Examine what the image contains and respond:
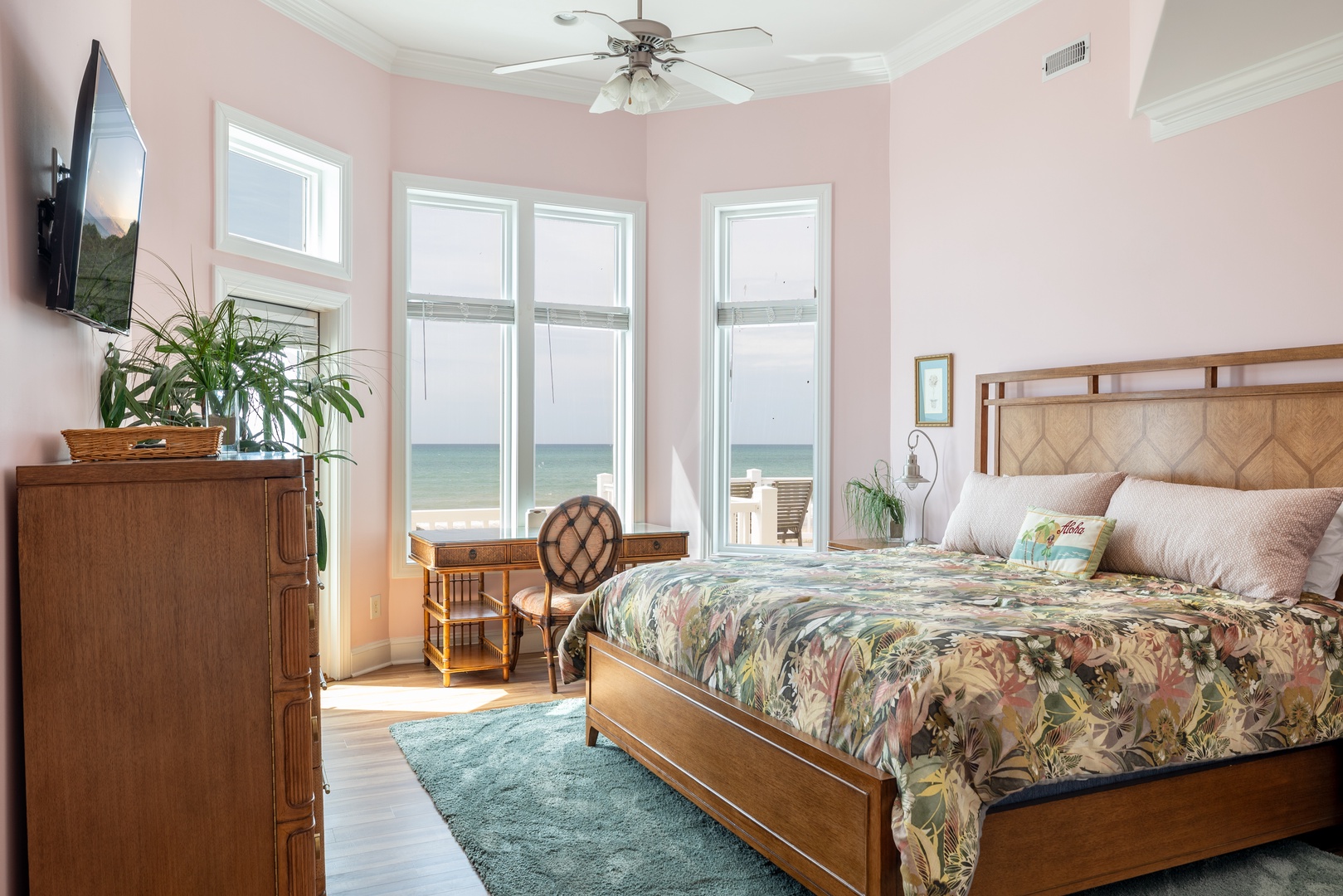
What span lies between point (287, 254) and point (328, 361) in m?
0.58

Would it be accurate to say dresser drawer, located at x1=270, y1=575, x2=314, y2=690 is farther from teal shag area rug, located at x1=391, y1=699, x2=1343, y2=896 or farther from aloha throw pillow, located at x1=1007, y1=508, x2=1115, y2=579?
aloha throw pillow, located at x1=1007, y1=508, x2=1115, y2=579

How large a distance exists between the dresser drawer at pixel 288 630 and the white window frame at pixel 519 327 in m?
3.29

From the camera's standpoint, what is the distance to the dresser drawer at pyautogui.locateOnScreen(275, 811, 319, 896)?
1803 mm

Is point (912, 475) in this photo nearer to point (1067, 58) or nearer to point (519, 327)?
point (1067, 58)

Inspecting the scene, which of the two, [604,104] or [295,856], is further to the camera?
[604,104]

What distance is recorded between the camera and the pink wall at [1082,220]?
322cm

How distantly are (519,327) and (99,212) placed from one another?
3312 millimetres

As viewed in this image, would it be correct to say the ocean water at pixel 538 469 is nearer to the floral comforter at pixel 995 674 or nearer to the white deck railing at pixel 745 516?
the white deck railing at pixel 745 516

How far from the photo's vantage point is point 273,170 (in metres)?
4.45

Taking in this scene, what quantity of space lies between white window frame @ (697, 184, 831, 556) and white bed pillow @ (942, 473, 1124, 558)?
1291 mm

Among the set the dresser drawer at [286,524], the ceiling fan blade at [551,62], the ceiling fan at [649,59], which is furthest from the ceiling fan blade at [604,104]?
the dresser drawer at [286,524]

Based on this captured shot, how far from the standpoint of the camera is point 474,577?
522 cm

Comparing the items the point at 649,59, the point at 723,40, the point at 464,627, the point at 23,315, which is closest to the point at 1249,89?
the point at 723,40

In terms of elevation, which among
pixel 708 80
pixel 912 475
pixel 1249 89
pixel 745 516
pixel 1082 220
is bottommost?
pixel 745 516
